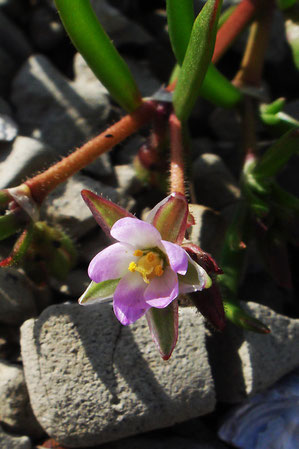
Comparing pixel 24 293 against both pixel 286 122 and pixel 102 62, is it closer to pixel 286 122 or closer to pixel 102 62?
pixel 102 62

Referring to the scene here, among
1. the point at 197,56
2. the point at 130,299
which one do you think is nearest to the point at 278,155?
the point at 197,56

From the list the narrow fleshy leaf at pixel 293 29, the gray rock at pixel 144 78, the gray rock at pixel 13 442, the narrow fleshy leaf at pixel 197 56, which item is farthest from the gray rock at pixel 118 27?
the gray rock at pixel 13 442

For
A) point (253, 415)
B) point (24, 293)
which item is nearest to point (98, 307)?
point (24, 293)

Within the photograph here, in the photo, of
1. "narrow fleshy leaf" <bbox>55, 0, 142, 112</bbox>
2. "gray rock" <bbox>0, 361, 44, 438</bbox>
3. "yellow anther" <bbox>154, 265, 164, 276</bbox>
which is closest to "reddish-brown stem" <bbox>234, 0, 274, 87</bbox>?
"narrow fleshy leaf" <bbox>55, 0, 142, 112</bbox>

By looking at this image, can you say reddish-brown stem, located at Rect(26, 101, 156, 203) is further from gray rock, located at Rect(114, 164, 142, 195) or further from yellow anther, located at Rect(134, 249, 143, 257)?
yellow anther, located at Rect(134, 249, 143, 257)

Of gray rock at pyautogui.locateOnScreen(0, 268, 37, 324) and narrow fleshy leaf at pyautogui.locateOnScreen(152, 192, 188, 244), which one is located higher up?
narrow fleshy leaf at pyautogui.locateOnScreen(152, 192, 188, 244)

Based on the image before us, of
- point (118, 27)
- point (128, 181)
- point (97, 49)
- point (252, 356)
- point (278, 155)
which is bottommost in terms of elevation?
point (252, 356)

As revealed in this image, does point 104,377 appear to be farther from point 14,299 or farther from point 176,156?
point 176,156
